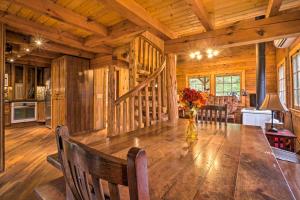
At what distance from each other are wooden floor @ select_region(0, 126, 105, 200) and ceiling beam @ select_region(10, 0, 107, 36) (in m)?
2.36

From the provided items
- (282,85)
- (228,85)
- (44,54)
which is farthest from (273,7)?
(44,54)

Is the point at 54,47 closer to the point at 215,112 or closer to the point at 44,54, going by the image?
the point at 44,54

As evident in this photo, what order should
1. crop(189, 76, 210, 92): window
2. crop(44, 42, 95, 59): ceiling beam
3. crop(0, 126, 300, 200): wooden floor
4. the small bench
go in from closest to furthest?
the small bench, crop(0, 126, 300, 200): wooden floor, crop(44, 42, 95, 59): ceiling beam, crop(189, 76, 210, 92): window

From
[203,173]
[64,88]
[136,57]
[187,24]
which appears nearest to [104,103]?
[64,88]

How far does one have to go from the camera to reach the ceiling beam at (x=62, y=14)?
2.09m

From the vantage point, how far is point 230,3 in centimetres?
232

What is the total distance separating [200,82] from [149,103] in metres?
4.48

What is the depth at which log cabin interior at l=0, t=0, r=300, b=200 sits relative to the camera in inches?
29.4

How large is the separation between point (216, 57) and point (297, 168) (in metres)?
5.76

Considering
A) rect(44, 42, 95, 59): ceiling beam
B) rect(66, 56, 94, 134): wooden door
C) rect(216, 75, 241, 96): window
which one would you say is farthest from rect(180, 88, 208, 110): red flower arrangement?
rect(216, 75, 241, 96): window

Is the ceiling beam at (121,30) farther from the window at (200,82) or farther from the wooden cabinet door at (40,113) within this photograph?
the window at (200,82)

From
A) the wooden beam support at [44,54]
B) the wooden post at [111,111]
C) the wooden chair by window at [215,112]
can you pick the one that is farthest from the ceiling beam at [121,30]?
the wooden beam support at [44,54]

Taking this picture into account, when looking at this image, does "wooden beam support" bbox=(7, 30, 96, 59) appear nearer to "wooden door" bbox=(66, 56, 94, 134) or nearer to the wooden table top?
"wooden door" bbox=(66, 56, 94, 134)

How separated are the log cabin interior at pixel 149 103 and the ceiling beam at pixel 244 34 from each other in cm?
2
